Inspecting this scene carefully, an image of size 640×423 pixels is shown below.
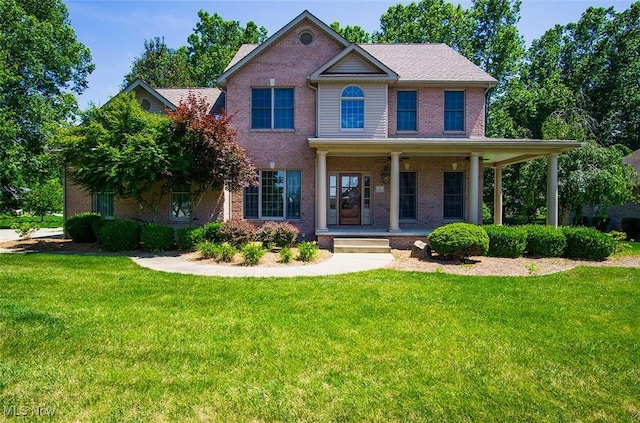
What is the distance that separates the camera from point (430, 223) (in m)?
15.1

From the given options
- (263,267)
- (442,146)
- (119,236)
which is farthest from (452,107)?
(119,236)

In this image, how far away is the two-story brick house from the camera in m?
14.3

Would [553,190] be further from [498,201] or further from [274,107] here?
[274,107]

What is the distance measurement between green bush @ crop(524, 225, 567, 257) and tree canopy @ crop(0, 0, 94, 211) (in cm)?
2575

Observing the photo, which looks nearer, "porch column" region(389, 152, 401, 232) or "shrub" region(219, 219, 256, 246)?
"shrub" region(219, 219, 256, 246)

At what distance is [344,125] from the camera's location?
1446cm

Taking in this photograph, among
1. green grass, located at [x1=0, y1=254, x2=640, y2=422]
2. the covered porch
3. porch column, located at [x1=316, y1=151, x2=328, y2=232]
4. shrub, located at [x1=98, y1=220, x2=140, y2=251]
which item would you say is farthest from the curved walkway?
porch column, located at [x1=316, y1=151, x2=328, y2=232]

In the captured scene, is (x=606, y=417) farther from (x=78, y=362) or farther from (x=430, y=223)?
(x=430, y=223)

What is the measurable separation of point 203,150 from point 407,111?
8.59 m

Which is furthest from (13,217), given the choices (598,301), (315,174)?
(598,301)

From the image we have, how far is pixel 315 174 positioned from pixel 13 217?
2973 centimetres

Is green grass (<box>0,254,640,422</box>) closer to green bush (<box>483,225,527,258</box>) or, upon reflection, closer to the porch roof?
green bush (<box>483,225,527,258</box>)

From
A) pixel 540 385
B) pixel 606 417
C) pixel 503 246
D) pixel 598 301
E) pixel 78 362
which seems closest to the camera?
pixel 606 417

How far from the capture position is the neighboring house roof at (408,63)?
553 inches
